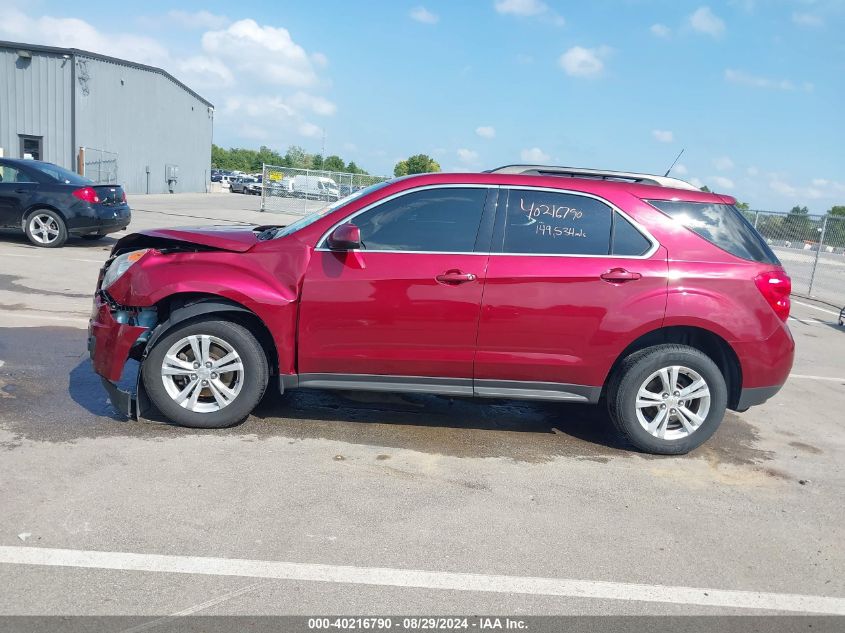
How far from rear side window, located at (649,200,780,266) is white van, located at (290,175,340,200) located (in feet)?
76.5

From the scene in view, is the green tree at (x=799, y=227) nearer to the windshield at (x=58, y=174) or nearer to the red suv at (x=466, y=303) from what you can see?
the red suv at (x=466, y=303)

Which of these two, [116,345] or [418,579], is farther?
[116,345]

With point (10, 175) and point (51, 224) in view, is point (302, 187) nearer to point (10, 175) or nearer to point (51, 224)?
point (51, 224)

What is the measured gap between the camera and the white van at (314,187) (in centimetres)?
2752

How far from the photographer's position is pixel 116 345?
4598 mm

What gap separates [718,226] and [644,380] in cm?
118

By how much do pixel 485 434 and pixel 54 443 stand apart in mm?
2843

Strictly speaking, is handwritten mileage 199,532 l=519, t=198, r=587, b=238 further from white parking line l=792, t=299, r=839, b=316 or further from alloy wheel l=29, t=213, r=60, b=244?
white parking line l=792, t=299, r=839, b=316

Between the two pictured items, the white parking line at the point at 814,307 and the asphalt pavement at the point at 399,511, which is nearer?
the asphalt pavement at the point at 399,511

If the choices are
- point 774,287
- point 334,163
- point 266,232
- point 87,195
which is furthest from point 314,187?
point 334,163

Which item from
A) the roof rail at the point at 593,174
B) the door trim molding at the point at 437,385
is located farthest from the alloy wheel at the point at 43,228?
the roof rail at the point at 593,174

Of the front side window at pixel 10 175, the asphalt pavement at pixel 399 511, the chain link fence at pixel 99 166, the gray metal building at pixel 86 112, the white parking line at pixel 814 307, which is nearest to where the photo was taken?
the asphalt pavement at pixel 399 511

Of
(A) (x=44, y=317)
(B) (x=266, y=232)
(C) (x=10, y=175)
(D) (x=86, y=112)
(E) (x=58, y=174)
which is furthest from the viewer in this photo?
(D) (x=86, y=112)

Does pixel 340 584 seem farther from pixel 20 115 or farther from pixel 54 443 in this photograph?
pixel 20 115
